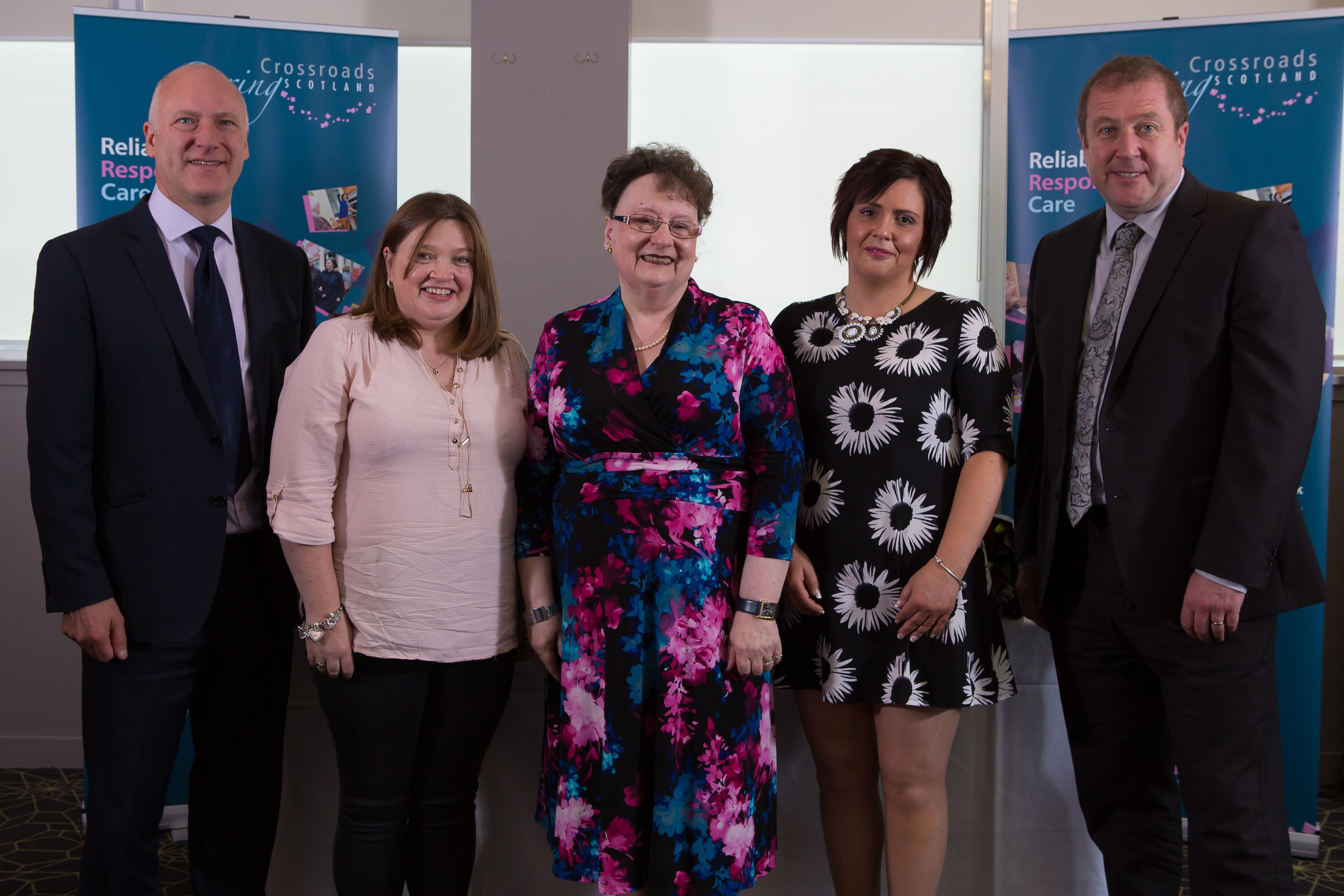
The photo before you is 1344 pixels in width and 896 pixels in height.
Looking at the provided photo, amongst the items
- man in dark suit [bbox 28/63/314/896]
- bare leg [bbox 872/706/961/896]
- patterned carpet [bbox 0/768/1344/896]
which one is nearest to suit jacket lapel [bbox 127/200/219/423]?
man in dark suit [bbox 28/63/314/896]

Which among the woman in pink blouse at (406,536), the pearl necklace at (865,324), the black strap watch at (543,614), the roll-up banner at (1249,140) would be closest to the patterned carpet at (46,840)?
the woman in pink blouse at (406,536)

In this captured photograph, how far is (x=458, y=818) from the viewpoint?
186 centimetres

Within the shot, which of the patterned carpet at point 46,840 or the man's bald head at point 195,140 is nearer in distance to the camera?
the man's bald head at point 195,140

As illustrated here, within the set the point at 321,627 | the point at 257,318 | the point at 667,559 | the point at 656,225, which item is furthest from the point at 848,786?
the point at 257,318

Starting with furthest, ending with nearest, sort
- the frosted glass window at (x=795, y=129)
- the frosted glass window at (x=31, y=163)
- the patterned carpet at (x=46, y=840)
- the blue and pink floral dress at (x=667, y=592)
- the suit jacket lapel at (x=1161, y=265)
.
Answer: the frosted glass window at (x=795, y=129)
the frosted glass window at (x=31, y=163)
the patterned carpet at (x=46, y=840)
the suit jacket lapel at (x=1161, y=265)
the blue and pink floral dress at (x=667, y=592)

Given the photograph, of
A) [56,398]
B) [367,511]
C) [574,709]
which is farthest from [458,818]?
[56,398]

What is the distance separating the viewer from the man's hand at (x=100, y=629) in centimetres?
179

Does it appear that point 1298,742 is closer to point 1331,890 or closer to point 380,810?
point 1331,890

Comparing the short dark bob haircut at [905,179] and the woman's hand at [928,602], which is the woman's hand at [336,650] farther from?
the short dark bob haircut at [905,179]

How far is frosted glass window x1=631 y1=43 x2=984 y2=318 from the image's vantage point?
394 cm

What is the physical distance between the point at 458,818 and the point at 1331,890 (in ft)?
8.85

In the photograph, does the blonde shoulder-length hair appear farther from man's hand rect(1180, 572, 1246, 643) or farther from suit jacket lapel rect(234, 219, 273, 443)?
man's hand rect(1180, 572, 1246, 643)

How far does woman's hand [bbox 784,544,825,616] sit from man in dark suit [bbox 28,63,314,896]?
1.12 m

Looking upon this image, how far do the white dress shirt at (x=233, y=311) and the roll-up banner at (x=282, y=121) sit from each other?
1151 millimetres
